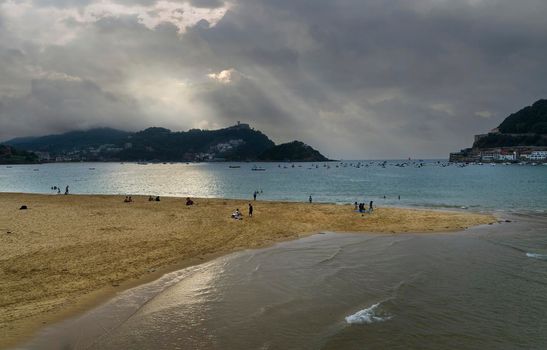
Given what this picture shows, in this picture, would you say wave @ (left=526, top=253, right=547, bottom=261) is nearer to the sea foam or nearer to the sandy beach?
the sea foam

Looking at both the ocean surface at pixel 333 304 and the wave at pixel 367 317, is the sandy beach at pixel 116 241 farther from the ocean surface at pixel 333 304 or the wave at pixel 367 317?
the wave at pixel 367 317

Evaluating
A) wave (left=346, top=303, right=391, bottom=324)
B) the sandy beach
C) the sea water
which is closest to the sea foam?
the sea water

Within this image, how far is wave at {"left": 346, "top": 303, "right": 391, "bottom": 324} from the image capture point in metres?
13.7

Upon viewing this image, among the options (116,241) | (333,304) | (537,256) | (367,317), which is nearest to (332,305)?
(333,304)

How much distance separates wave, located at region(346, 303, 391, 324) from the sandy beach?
1008 cm

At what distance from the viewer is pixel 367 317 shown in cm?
1405

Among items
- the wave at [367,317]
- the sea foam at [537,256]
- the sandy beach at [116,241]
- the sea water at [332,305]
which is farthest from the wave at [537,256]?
the wave at [367,317]

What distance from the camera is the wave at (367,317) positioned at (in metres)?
13.7

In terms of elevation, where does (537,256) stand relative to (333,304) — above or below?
above

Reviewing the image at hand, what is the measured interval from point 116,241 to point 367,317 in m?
17.8

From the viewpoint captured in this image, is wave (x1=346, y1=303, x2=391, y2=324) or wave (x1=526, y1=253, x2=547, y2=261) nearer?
wave (x1=346, y1=303, x2=391, y2=324)

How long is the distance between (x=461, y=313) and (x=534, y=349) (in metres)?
2.97

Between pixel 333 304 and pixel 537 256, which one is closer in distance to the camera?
pixel 333 304

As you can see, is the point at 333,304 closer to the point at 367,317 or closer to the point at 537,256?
the point at 367,317
